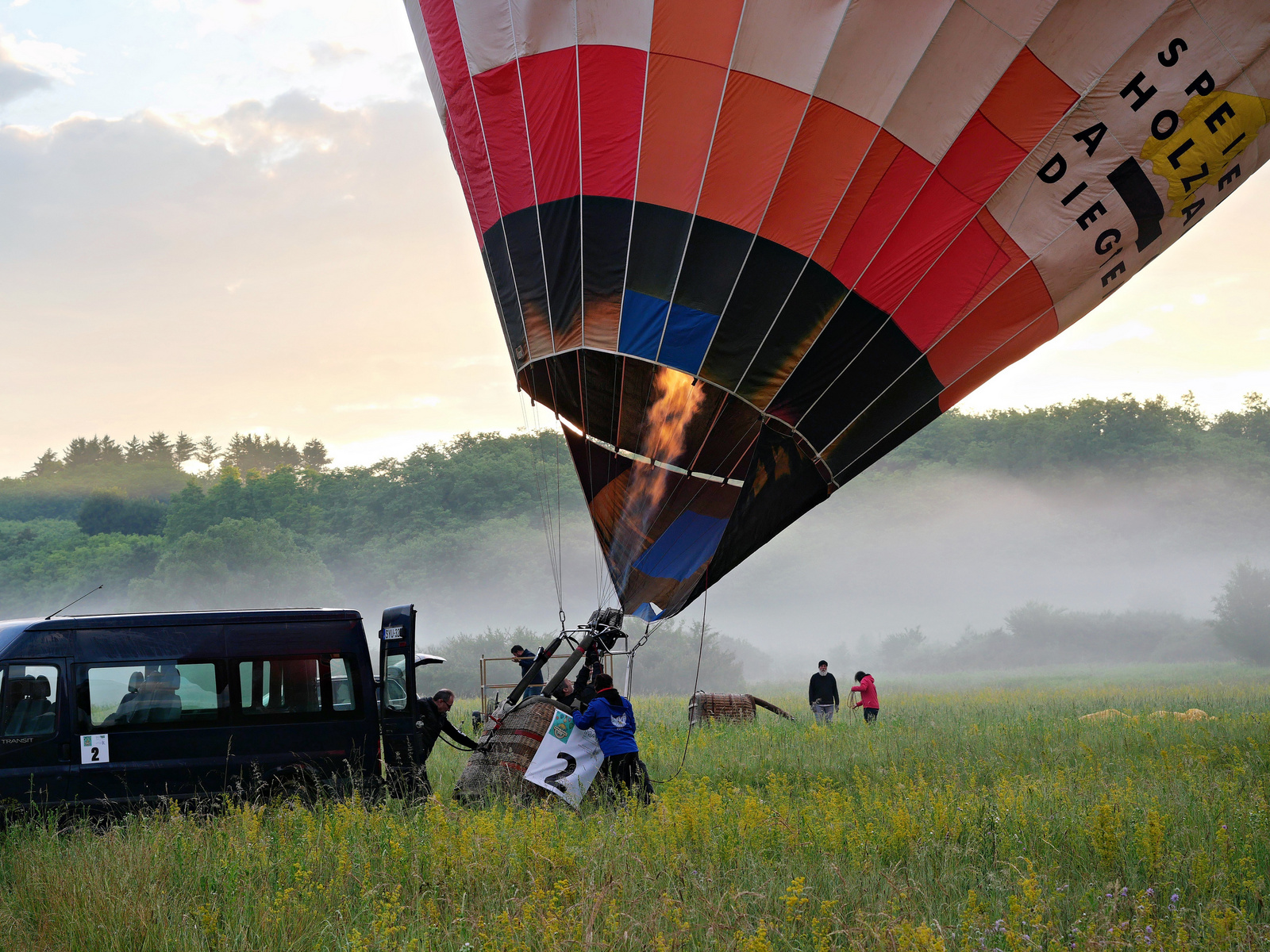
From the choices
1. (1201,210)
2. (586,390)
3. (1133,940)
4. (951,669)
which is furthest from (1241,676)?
(1133,940)

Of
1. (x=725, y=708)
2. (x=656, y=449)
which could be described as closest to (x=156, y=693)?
(x=656, y=449)

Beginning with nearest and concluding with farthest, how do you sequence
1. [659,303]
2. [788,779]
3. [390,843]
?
[390,843], [659,303], [788,779]

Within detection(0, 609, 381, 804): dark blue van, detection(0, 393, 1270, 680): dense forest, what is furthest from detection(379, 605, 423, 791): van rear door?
detection(0, 393, 1270, 680): dense forest

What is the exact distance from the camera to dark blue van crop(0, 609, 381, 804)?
7363mm

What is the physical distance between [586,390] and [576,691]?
2.90 m

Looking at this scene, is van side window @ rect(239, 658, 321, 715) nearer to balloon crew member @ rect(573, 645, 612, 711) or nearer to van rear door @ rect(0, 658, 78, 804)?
van rear door @ rect(0, 658, 78, 804)

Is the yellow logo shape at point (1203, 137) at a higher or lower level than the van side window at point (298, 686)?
higher

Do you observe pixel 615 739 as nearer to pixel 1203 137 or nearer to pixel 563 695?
pixel 563 695

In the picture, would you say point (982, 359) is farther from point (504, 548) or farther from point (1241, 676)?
point (504, 548)

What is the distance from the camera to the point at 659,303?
27.8ft

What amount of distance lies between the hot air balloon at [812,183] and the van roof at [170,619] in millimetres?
3074

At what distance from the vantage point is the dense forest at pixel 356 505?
73.4 metres

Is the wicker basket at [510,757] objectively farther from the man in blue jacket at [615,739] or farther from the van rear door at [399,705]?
the van rear door at [399,705]

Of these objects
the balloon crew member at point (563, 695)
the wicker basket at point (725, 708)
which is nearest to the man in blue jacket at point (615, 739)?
the balloon crew member at point (563, 695)
